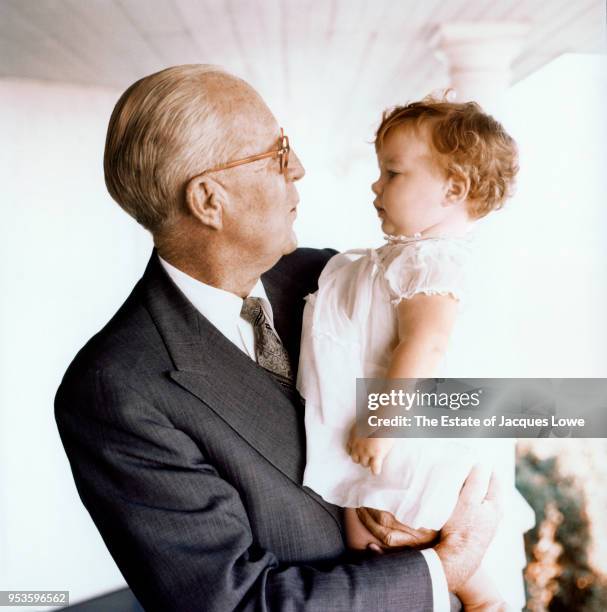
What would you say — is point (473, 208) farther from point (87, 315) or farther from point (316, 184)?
point (87, 315)

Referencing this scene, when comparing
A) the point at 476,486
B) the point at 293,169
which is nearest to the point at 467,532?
the point at 476,486

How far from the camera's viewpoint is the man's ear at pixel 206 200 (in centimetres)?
108

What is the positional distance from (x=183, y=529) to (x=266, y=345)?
34 centimetres

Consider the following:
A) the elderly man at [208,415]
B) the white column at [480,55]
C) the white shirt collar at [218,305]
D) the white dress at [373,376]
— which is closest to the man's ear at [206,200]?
the elderly man at [208,415]

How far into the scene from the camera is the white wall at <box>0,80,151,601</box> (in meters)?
1.68

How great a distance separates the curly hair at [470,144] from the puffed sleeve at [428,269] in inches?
4.3

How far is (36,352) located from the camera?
1.79 metres

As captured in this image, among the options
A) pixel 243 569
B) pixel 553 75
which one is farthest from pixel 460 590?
pixel 553 75

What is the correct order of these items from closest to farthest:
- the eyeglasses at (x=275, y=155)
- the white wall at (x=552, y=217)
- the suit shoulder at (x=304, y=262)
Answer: the eyeglasses at (x=275, y=155) → the suit shoulder at (x=304, y=262) → the white wall at (x=552, y=217)

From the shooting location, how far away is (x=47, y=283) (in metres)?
1.74

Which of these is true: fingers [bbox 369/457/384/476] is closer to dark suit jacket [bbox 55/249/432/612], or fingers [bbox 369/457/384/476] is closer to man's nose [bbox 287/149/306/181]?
dark suit jacket [bbox 55/249/432/612]

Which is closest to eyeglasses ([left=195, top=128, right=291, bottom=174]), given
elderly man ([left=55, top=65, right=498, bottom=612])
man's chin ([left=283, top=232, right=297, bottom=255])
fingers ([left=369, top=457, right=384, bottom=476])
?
elderly man ([left=55, top=65, right=498, bottom=612])

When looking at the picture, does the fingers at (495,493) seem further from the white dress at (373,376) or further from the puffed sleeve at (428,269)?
the puffed sleeve at (428,269)

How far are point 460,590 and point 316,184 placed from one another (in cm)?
95
